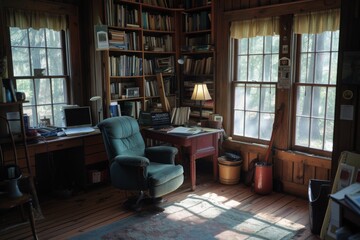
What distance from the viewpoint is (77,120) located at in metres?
4.47

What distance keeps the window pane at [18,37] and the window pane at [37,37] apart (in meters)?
0.06

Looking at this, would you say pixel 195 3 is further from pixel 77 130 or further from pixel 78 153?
pixel 78 153

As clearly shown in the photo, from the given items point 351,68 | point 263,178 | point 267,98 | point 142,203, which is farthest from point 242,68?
point 142,203

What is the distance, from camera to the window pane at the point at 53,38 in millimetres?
4359

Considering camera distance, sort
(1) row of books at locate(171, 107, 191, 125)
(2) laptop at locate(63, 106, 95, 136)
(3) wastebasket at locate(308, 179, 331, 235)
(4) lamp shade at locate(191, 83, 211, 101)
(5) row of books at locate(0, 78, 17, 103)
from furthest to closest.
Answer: (1) row of books at locate(171, 107, 191, 125)
(4) lamp shade at locate(191, 83, 211, 101)
(2) laptop at locate(63, 106, 95, 136)
(5) row of books at locate(0, 78, 17, 103)
(3) wastebasket at locate(308, 179, 331, 235)

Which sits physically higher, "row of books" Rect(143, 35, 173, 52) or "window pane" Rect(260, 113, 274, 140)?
"row of books" Rect(143, 35, 173, 52)

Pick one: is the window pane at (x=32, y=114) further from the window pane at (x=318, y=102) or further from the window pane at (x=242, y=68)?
the window pane at (x=318, y=102)

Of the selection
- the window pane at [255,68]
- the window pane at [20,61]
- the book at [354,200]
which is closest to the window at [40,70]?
the window pane at [20,61]

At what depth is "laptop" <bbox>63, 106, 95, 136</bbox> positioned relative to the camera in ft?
14.3

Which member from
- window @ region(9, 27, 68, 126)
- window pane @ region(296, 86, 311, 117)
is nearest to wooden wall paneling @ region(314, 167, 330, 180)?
window pane @ region(296, 86, 311, 117)

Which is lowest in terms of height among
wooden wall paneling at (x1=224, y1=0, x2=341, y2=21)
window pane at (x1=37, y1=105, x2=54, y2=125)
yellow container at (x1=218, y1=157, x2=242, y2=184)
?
yellow container at (x1=218, y1=157, x2=242, y2=184)

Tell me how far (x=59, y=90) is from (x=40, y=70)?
387 millimetres

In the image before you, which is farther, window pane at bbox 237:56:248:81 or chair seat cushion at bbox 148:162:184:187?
window pane at bbox 237:56:248:81

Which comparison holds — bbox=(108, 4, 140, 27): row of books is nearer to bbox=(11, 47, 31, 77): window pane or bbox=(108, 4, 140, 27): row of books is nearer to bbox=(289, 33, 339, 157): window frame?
bbox=(11, 47, 31, 77): window pane
